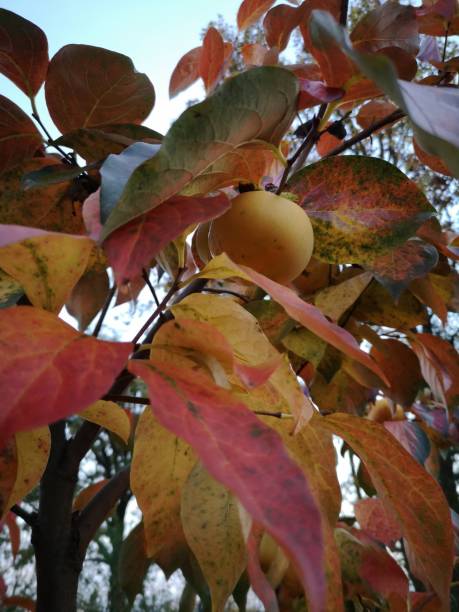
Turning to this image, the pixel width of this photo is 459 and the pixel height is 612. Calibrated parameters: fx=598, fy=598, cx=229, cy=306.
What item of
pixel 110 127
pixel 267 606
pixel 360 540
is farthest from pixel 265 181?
pixel 360 540

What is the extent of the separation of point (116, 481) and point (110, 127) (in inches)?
11.6

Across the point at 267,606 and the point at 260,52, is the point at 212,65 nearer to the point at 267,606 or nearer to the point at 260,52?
the point at 260,52

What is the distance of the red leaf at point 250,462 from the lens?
0.15 meters

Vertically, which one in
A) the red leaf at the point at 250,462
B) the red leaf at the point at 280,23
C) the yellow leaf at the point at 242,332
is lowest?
the red leaf at the point at 250,462

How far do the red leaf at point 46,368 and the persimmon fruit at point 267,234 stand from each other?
0.44ft

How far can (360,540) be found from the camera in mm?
547

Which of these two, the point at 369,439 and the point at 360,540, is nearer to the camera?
the point at 369,439

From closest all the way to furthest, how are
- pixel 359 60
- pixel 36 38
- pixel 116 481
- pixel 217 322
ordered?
pixel 359 60 < pixel 217 322 < pixel 36 38 < pixel 116 481

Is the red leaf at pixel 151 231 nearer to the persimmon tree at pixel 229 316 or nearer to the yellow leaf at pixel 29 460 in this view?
the persimmon tree at pixel 229 316

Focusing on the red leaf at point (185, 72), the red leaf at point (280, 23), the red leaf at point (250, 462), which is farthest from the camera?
the red leaf at point (185, 72)

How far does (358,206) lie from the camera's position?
14.0 inches

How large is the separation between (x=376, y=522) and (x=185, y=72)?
0.50 meters

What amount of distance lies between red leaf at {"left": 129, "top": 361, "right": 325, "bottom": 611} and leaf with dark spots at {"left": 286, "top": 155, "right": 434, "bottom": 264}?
171mm

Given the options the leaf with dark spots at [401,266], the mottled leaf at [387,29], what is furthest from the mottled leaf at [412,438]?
the mottled leaf at [387,29]
